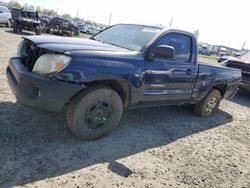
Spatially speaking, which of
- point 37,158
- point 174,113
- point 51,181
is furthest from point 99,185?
point 174,113

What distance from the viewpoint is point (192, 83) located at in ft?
17.1

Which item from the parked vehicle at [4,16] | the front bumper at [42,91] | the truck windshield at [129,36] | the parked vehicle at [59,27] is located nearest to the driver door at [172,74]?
the truck windshield at [129,36]

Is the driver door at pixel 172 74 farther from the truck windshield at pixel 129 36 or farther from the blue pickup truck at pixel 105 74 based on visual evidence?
the truck windshield at pixel 129 36

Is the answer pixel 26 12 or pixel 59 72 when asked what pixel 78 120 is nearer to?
pixel 59 72

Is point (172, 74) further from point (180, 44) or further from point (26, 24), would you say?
point (26, 24)

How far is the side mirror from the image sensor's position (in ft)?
13.4

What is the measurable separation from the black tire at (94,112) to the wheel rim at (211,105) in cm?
288

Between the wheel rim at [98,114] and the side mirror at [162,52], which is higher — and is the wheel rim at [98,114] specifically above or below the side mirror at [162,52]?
below

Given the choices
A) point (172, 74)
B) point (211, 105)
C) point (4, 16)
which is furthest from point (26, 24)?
point (172, 74)

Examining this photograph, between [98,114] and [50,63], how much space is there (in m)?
1.01

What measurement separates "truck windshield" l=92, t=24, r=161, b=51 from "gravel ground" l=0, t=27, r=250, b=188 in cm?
142

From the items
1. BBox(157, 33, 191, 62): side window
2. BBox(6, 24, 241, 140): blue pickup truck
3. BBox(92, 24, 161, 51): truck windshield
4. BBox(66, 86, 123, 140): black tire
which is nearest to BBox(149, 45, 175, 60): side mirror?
BBox(6, 24, 241, 140): blue pickup truck

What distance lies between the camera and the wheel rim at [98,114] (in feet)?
12.5

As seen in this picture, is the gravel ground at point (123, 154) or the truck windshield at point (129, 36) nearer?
the gravel ground at point (123, 154)
